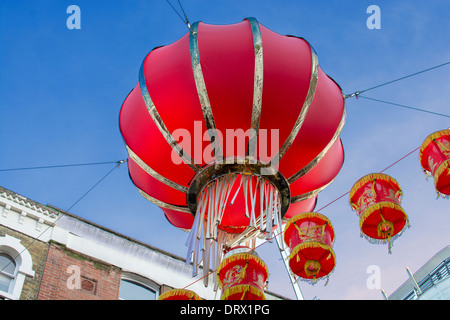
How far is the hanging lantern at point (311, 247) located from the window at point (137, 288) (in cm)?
565

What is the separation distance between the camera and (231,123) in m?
8.82

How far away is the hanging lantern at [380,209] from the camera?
8.15 metres

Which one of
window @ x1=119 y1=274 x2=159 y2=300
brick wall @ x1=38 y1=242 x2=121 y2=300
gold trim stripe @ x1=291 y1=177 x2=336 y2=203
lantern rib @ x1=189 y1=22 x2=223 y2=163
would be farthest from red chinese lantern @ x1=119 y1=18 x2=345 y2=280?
window @ x1=119 y1=274 x2=159 y2=300

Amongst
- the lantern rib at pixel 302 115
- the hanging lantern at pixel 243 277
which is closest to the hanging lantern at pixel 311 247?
the hanging lantern at pixel 243 277

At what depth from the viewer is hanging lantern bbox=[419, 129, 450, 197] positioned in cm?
808

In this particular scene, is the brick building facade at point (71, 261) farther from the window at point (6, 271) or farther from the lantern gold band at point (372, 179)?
the lantern gold band at point (372, 179)

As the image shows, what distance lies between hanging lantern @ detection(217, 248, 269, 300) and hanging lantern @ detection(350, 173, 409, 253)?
139 cm

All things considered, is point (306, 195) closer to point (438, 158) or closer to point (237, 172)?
point (237, 172)

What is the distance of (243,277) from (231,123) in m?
2.04

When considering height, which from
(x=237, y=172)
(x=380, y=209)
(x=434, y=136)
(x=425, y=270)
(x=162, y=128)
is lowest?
(x=380, y=209)

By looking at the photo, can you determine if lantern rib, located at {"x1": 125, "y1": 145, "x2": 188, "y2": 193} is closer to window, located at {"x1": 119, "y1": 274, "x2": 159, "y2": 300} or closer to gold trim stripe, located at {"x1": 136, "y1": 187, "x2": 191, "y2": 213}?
gold trim stripe, located at {"x1": 136, "y1": 187, "x2": 191, "y2": 213}

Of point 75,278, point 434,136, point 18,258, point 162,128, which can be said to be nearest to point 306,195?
point 434,136
